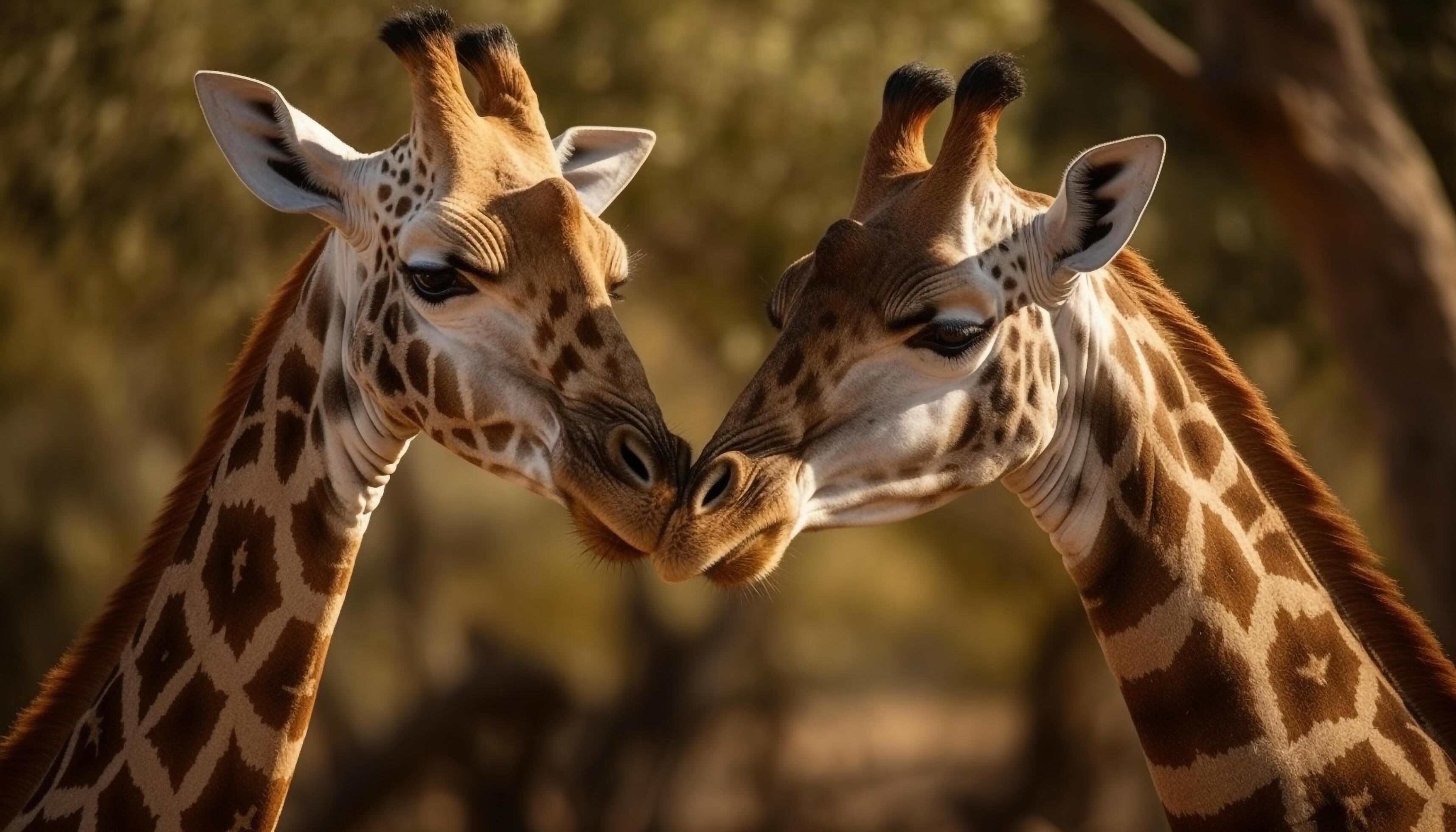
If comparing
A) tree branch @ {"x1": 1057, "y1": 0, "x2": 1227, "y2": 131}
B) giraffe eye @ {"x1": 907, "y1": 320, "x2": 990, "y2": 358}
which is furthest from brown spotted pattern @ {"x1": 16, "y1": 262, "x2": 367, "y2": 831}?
tree branch @ {"x1": 1057, "y1": 0, "x2": 1227, "y2": 131}

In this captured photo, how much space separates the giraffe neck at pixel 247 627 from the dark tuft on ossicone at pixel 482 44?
0.62m

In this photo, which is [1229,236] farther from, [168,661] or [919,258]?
[168,661]

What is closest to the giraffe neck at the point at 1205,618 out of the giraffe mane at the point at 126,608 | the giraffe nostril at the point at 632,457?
the giraffe nostril at the point at 632,457

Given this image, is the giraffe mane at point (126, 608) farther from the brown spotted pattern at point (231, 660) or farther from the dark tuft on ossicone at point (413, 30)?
the dark tuft on ossicone at point (413, 30)

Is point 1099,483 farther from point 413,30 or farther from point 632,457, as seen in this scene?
point 413,30

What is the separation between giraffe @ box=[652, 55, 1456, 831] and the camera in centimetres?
379

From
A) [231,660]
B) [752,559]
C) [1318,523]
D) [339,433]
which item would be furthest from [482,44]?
[1318,523]

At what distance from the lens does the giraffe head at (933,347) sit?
387 cm

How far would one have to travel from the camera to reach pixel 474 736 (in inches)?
591

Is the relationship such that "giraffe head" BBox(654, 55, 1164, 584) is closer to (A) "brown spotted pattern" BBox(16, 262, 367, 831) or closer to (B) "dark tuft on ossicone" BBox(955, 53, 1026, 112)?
(B) "dark tuft on ossicone" BBox(955, 53, 1026, 112)

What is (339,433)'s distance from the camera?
416 cm

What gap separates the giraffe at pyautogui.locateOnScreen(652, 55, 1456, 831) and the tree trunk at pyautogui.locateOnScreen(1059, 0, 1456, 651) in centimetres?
500

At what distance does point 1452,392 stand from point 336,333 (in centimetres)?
651

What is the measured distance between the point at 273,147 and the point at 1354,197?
650cm
